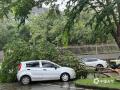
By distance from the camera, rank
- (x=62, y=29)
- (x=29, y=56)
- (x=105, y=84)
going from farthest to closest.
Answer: (x=62, y=29)
(x=29, y=56)
(x=105, y=84)

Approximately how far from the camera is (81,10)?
20.8 metres

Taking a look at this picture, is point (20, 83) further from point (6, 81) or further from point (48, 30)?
point (48, 30)

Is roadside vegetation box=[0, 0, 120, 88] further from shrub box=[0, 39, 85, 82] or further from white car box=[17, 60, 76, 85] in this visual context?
white car box=[17, 60, 76, 85]

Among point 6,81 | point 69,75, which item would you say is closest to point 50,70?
point 69,75

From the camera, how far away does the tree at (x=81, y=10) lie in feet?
65.7

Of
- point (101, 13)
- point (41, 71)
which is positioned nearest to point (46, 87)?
point (41, 71)

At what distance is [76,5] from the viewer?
20.5 metres

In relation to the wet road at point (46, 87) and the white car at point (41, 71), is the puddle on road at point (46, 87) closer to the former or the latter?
the wet road at point (46, 87)

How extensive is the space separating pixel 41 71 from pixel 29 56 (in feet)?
9.23

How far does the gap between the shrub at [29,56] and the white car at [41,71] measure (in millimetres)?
1514

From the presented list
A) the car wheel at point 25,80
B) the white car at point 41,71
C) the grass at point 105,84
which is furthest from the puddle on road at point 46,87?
the grass at point 105,84

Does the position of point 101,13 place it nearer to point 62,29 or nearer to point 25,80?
point 25,80

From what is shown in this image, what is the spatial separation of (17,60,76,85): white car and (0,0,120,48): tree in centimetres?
356

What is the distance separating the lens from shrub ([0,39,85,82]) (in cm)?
2644
